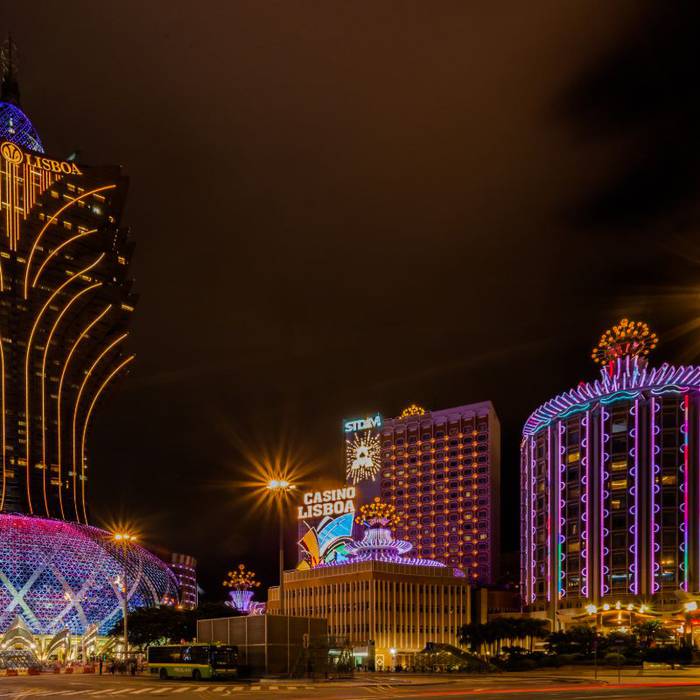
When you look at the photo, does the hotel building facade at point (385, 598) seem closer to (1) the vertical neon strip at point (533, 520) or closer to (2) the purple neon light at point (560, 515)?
(1) the vertical neon strip at point (533, 520)

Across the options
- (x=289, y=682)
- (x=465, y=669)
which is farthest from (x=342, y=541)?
(x=289, y=682)

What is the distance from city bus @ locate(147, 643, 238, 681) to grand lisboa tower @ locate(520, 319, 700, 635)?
7103 cm

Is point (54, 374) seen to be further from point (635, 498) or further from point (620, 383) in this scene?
point (635, 498)

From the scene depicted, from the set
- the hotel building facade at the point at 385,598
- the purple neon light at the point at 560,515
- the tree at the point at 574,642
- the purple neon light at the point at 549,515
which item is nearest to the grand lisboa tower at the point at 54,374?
the hotel building facade at the point at 385,598

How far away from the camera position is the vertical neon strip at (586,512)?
5566 inches

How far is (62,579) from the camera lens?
474 ft

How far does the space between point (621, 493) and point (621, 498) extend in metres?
0.71

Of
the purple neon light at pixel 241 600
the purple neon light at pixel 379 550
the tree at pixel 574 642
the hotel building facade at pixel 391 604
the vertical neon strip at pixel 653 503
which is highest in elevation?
the vertical neon strip at pixel 653 503

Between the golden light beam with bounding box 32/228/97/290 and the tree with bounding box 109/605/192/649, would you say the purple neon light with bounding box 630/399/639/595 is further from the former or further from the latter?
the golden light beam with bounding box 32/228/97/290

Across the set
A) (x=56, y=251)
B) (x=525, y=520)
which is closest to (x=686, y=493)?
(x=525, y=520)

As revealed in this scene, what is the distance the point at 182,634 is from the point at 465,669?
206 ft

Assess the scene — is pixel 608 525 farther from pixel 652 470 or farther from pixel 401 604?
pixel 401 604

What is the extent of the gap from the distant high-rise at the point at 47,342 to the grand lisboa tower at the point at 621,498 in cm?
8807

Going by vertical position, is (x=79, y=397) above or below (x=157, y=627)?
above
